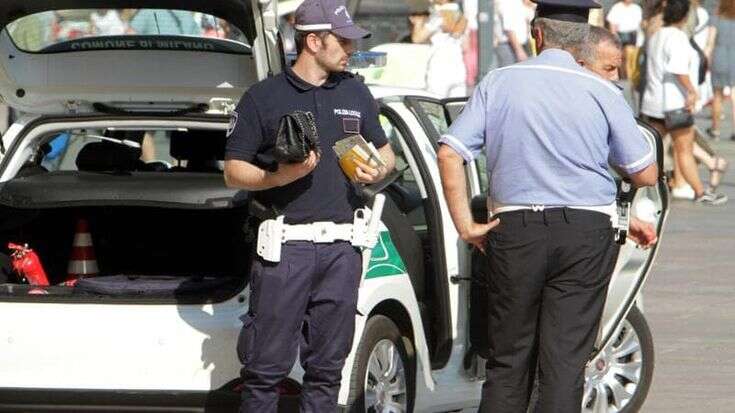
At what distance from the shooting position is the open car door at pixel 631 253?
750 centimetres

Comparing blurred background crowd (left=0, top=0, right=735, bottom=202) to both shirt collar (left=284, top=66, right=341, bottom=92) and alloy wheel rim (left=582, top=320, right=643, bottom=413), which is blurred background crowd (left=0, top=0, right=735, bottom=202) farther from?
alloy wheel rim (left=582, top=320, right=643, bottom=413)

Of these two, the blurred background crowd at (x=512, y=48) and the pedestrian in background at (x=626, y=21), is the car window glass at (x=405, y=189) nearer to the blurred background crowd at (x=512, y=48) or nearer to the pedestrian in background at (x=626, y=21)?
the blurred background crowd at (x=512, y=48)

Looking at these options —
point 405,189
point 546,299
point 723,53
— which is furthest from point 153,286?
point 723,53

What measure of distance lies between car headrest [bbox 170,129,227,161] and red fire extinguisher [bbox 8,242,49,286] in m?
0.99

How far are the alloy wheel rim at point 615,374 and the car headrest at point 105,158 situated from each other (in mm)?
2255

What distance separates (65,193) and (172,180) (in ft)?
1.43

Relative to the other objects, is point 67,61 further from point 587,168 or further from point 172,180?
point 587,168

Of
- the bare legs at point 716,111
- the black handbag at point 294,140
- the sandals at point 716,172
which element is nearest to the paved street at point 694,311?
the sandals at point 716,172

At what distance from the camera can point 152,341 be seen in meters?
6.90

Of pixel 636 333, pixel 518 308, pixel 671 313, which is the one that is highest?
pixel 518 308

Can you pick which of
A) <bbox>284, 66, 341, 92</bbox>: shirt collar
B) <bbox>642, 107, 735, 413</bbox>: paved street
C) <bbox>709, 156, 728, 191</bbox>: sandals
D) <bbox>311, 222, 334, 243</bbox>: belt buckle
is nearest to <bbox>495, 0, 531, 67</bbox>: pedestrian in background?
<bbox>709, 156, 728, 191</bbox>: sandals

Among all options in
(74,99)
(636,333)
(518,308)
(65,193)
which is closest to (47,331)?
(65,193)

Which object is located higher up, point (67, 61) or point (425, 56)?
point (67, 61)

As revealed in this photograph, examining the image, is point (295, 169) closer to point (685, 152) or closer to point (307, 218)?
point (307, 218)
